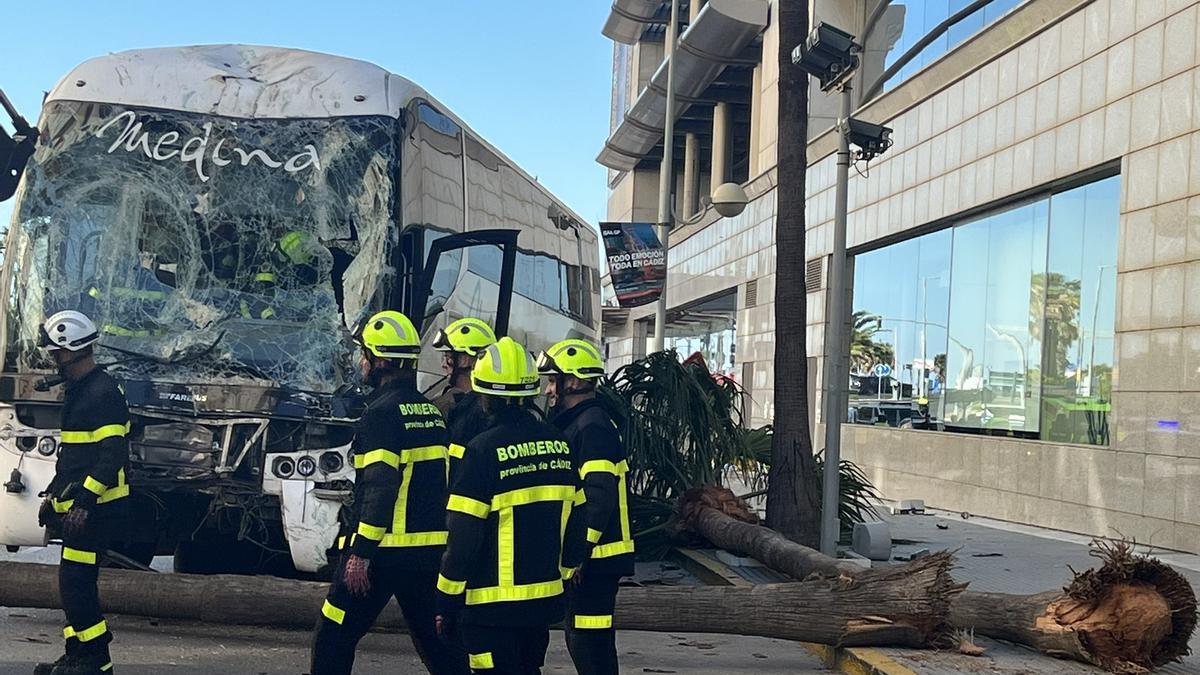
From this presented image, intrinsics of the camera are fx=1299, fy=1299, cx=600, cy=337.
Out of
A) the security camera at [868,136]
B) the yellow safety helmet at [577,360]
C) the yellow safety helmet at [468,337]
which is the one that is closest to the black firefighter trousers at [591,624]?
the yellow safety helmet at [577,360]

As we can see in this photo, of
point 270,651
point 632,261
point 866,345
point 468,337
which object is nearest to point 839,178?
point 468,337

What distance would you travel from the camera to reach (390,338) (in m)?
6.31

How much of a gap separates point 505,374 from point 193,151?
4.36m

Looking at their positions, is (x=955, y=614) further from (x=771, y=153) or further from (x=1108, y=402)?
(x=771, y=153)

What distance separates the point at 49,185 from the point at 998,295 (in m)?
13.3

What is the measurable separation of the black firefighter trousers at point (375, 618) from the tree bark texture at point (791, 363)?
257 inches

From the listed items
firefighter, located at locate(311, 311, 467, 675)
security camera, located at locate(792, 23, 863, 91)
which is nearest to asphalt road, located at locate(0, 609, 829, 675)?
firefighter, located at locate(311, 311, 467, 675)

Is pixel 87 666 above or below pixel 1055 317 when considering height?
below

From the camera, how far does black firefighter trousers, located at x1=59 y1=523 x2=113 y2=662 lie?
656cm

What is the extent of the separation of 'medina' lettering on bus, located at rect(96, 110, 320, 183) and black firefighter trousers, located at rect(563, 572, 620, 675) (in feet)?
13.5

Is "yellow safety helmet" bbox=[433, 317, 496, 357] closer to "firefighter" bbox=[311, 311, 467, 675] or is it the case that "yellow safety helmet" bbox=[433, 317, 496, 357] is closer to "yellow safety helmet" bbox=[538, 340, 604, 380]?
"yellow safety helmet" bbox=[538, 340, 604, 380]

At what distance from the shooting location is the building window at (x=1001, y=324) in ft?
50.6

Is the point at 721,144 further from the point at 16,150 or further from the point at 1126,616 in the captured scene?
the point at 1126,616

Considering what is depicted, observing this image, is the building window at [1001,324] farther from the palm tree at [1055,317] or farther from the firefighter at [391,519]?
the firefighter at [391,519]
